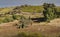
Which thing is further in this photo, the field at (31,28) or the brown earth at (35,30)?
the brown earth at (35,30)

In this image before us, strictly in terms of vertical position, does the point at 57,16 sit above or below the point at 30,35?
below

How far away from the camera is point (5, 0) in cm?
18412

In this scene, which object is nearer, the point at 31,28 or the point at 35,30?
the point at 35,30

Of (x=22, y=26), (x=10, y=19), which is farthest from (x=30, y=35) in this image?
(x=10, y=19)

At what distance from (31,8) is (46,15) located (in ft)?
145

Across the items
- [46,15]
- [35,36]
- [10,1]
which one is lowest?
[10,1]

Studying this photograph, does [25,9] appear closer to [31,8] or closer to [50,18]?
[31,8]

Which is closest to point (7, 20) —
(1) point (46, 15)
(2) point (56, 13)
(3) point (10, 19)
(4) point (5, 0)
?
(3) point (10, 19)

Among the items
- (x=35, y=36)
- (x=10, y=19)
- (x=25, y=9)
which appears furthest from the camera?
(x=25, y=9)

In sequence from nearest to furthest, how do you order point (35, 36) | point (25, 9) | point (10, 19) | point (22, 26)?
point (35, 36) → point (22, 26) → point (10, 19) → point (25, 9)

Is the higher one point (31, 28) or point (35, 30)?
point (35, 30)

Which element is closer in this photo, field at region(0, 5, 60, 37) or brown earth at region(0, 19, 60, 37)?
field at region(0, 5, 60, 37)

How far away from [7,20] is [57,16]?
17.4m

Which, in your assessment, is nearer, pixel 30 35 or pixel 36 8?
pixel 30 35
